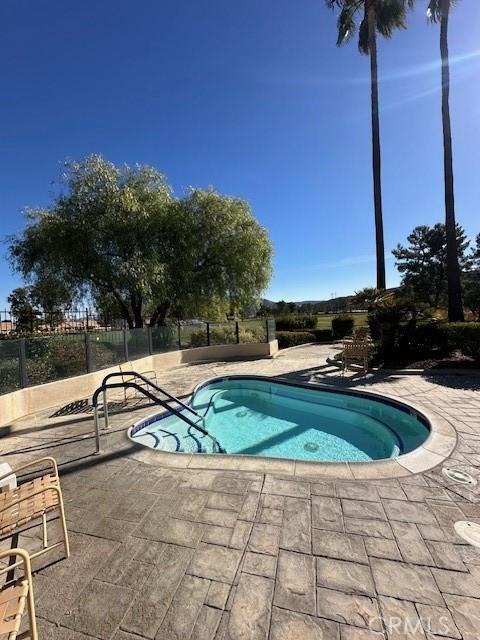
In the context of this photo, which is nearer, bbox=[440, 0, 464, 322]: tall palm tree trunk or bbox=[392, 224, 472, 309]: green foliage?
bbox=[440, 0, 464, 322]: tall palm tree trunk

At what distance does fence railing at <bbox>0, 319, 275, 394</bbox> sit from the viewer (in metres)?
6.42

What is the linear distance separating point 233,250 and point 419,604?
1388cm

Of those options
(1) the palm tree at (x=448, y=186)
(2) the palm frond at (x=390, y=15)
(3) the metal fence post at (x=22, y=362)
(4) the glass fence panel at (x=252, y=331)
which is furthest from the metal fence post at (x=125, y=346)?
(2) the palm frond at (x=390, y=15)

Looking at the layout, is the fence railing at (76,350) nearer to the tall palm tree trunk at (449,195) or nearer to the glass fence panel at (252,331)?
the glass fence panel at (252,331)

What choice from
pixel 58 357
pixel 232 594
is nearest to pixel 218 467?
→ pixel 232 594

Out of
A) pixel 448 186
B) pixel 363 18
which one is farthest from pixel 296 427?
pixel 363 18

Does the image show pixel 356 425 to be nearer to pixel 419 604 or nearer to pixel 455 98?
pixel 419 604

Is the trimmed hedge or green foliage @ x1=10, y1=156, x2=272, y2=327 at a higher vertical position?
green foliage @ x1=10, y1=156, x2=272, y2=327

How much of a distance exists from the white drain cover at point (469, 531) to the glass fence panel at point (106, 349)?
8.17 meters

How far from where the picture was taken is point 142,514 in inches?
117

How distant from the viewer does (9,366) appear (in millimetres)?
6309

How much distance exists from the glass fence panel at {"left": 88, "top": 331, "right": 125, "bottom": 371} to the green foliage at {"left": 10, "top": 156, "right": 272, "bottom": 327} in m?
3.24

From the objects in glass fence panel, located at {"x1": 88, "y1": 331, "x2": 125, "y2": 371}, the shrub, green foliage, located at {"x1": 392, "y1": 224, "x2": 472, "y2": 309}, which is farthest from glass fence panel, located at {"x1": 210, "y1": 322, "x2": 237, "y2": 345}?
green foliage, located at {"x1": 392, "y1": 224, "x2": 472, "y2": 309}

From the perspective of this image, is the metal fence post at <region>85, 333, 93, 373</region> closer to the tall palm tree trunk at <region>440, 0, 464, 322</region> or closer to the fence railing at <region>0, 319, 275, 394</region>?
the fence railing at <region>0, 319, 275, 394</region>
